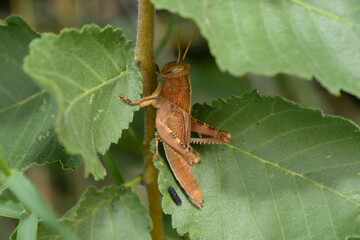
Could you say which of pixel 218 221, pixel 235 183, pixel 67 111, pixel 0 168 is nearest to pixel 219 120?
pixel 235 183

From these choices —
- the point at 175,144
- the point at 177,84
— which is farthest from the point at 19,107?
the point at 177,84

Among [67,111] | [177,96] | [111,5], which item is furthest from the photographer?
[111,5]

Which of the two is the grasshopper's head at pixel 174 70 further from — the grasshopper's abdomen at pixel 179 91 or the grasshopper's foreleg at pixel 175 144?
the grasshopper's foreleg at pixel 175 144

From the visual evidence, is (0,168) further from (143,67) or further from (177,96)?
(177,96)

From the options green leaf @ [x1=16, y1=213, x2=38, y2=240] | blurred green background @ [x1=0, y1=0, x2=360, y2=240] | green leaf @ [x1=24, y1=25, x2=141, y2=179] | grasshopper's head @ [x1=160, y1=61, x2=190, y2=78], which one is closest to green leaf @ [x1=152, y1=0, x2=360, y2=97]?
green leaf @ [x1=24, y1=25, x2=141, y2=179]

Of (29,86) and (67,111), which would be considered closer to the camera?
(67,111)

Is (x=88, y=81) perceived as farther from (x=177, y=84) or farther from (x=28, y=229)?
(x=177, y=84)

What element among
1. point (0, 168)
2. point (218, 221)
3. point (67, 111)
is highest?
point (67, 111)

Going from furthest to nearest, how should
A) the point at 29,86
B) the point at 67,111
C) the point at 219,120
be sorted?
the point at 219,120 → the point at 29,86 → the point at 67,111
